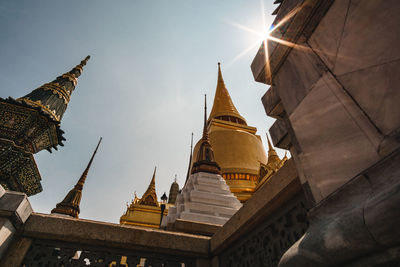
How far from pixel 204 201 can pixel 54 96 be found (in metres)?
8.13

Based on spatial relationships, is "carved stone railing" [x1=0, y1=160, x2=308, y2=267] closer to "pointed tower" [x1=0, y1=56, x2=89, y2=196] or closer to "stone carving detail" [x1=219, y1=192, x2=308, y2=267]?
"stone carving detail" [x1=219, y1=192, x2=308, y2=267]

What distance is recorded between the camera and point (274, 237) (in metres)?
2.14

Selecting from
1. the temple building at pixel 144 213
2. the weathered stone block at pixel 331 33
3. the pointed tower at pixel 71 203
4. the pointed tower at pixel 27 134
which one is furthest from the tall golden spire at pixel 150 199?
the weathered stone block at pixel 331 33

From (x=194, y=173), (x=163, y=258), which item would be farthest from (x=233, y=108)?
(x=163, y=258)

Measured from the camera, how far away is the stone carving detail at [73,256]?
8.12 feet

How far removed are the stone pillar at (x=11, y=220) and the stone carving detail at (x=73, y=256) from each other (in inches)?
5.0

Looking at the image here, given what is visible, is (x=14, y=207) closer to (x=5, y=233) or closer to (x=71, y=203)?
(x=5, y=233)

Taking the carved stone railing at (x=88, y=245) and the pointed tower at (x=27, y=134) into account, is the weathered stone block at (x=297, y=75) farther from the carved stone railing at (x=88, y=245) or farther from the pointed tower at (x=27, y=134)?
the pointed tower at (x=27, y=134)

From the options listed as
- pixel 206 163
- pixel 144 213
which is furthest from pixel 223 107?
pixel 206 163

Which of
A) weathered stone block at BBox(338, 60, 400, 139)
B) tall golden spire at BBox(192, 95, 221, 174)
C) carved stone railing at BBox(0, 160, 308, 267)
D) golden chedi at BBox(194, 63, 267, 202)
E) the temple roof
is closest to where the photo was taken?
weathered stone block at BBox(338, 60, 400, 139)

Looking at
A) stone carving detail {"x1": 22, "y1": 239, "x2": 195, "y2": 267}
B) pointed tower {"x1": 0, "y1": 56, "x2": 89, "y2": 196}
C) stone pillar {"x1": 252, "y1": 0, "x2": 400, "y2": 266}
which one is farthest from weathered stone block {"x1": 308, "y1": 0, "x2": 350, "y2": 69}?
pointed tower {"x1": 0, "y1": 56, "x2": 89, "y2": 196}

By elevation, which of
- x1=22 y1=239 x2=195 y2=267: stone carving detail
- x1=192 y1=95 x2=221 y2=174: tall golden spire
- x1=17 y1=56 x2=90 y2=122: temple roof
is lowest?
x1=22 y1=239 x2=195 y2=267: stone carving detail

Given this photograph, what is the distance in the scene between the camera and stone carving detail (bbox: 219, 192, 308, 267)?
6.29 ft

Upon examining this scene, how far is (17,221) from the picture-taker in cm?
234
